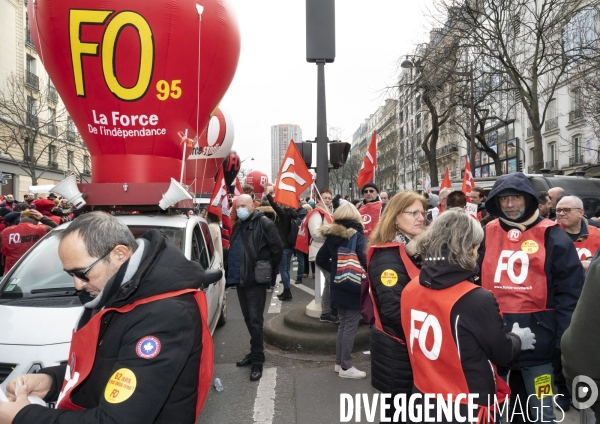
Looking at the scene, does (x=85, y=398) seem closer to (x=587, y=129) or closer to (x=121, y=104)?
(x=121, y=104)

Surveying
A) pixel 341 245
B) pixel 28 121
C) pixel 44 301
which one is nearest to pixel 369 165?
pixel 341 245

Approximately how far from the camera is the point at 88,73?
18.0 feet

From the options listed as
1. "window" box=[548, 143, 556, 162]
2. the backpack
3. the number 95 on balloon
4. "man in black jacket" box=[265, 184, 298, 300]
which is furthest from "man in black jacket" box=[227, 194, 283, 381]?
"window" box=[548, 143, 556, 162]

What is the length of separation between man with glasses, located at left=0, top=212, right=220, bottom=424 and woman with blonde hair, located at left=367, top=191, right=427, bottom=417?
1.27 metres

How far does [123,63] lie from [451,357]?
4935 millimetres

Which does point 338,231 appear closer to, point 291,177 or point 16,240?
point 291,177

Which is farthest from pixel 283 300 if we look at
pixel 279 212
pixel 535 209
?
pixel 535 209

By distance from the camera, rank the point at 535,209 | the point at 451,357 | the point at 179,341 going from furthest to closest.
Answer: the point at 535,209 < the point at 451,357 < the point at 179,341

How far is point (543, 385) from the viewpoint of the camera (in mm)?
2959

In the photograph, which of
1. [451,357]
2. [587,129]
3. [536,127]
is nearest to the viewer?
[451,357]

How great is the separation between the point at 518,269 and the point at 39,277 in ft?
13.4

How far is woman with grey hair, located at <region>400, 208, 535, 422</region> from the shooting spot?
214 centimetres

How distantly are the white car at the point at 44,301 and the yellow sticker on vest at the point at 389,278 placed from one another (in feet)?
6.47

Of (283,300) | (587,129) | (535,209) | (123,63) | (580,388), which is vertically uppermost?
(587,129)
